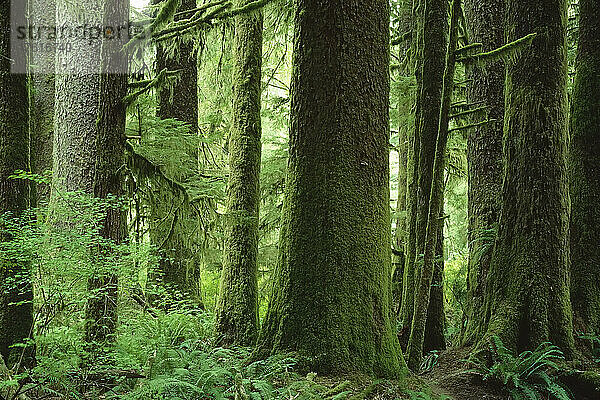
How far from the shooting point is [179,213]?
32.3ft

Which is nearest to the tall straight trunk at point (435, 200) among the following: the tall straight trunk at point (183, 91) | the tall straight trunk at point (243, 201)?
the tall straight trunk at point (243, 201)

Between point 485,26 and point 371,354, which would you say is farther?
point 485,26

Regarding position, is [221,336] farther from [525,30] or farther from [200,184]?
[525,30]

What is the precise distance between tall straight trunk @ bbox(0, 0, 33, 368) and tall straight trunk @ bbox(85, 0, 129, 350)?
2.45 feet

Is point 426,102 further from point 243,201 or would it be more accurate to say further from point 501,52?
point 243,201

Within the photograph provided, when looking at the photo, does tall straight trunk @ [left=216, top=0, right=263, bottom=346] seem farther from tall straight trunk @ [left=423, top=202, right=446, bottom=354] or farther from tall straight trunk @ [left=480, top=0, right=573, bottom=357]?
tall straight trunk @ [left=480, top=0, right=573, bottom=357]

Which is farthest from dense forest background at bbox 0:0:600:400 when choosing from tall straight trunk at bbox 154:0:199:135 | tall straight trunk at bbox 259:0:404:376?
tall straight trunk at bbox 154:0:199:135

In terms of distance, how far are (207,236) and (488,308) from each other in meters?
6.49

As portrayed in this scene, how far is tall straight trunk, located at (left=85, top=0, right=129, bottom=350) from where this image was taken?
20.2 ft

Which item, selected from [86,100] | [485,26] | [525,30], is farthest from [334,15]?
[485,26]

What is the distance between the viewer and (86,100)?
7578 mm

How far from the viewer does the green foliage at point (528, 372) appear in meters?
5.61

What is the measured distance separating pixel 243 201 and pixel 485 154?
4245mm

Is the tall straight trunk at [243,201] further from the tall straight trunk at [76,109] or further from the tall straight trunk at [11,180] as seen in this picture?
the tall straight trunk at [11,180]
